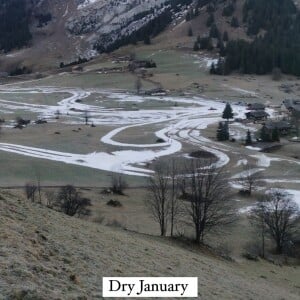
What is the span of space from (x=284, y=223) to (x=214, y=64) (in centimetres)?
14668

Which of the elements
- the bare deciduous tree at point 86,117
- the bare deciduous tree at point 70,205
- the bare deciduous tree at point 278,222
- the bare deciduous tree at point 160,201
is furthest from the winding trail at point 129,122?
the bare deciduous tree at point 278,222

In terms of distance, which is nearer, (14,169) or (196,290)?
(196,290)

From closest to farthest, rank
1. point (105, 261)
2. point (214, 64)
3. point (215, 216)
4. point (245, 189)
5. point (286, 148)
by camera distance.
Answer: point (105, 261) → point (215, 216) → point (245, 189) → point (286, 148) → point (214, 64)

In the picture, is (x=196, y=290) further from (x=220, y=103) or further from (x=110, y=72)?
(x=110, y=72)

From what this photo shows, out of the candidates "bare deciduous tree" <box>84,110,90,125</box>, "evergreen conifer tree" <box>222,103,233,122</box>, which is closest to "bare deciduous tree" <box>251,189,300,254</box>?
"evergreen conifer tree" <box>222,103,233,122</box>

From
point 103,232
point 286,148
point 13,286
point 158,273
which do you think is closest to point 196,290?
point 158,273

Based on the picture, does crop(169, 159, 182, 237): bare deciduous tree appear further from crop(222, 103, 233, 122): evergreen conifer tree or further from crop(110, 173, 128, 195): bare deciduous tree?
crop(222, 103, 233, 122): evergreen conifer tree

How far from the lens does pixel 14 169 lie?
7150 centimetres

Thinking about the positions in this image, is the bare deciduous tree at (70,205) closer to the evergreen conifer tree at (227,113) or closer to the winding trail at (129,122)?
the winding trail at (129,122)
